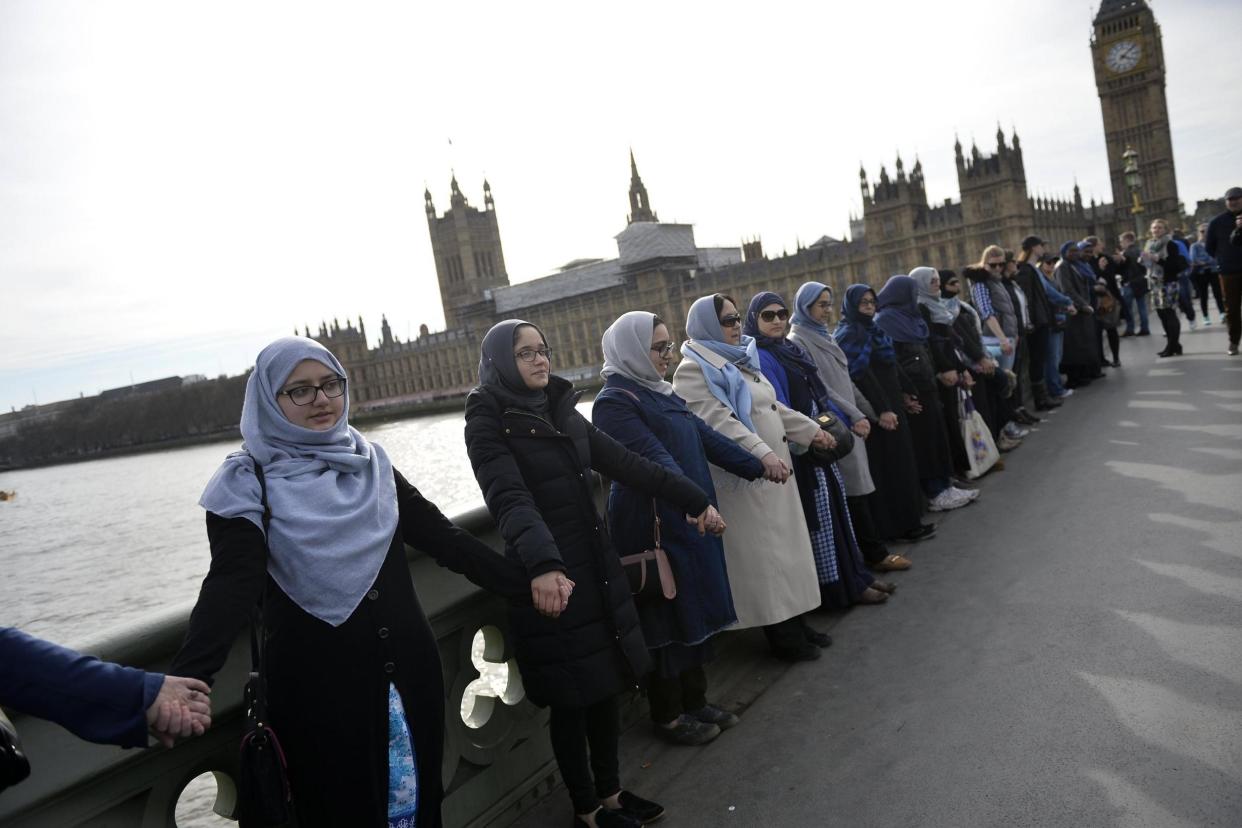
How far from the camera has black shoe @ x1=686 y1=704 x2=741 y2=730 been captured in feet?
10.3

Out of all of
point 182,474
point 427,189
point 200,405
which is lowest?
point 182,474

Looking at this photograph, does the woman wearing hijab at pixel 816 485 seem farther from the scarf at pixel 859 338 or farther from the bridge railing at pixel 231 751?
the bridge railing at pixel 231 751

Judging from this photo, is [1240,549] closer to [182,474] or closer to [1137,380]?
[1137,380]

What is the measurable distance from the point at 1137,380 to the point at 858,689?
7.31 meters

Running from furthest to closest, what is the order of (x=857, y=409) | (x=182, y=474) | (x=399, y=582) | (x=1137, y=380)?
(x=182, y=474), (x=1137, y=380), (x=857, y=409), (x=399, y=582)

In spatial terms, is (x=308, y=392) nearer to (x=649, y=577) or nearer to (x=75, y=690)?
(x=75, y=690)

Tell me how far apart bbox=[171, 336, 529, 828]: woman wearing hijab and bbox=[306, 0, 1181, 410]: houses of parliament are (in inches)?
2236

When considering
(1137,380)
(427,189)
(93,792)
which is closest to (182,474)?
(427,189)

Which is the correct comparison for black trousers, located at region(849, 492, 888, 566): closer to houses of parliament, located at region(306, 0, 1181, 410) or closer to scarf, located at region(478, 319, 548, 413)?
scarf, located at region(478, 319, 548, 413)

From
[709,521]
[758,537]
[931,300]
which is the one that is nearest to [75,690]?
[709,521]

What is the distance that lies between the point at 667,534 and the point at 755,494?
0.58 meters

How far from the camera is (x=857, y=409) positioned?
189 inches

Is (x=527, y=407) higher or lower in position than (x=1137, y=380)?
higher

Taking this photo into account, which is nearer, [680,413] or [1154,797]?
[1154,797]
